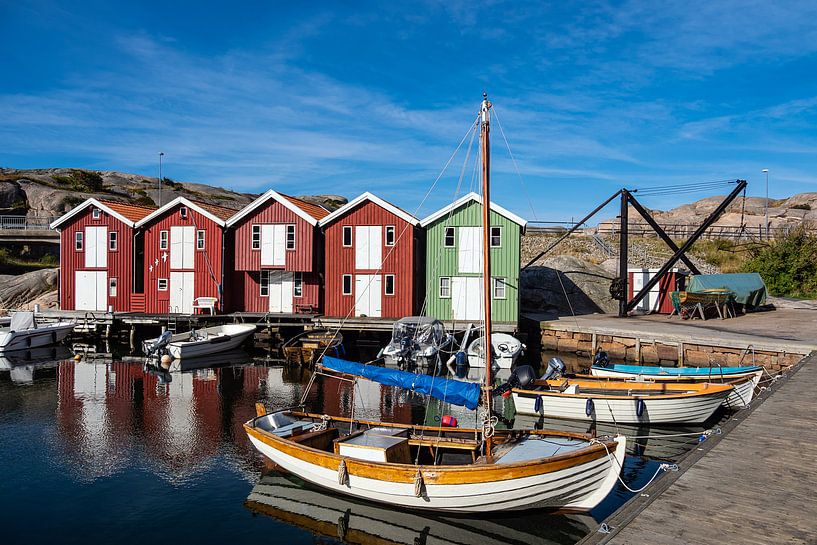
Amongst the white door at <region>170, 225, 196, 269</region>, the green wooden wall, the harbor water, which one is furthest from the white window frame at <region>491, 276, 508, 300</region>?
the white door at <region>170, 225, 196, 269</region>

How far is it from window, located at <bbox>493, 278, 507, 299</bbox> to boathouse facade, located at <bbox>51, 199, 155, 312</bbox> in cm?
2566

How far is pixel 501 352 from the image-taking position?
100ft

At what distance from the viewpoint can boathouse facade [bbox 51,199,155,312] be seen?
42.3m

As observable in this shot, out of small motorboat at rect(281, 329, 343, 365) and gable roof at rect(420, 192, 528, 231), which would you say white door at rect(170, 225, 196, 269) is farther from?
gable roof at rect(420, 192, 528, 231)

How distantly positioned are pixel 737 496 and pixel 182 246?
38.3 meters

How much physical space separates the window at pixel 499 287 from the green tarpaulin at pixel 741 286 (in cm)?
1347

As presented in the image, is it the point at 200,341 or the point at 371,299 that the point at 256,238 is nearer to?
the point at 200,341

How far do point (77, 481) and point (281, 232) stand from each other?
25.7 m

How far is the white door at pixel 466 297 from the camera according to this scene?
119ft

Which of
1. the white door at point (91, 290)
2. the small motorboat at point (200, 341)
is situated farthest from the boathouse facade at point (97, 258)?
the small motorboat at point (200, 341)

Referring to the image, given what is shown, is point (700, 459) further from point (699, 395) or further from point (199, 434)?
point (199, 434)

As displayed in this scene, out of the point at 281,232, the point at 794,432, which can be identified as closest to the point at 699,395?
the point at 794,432

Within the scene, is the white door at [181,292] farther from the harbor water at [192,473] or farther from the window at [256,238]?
the harbor water at [192,473]

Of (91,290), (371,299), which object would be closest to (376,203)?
(371,299)
